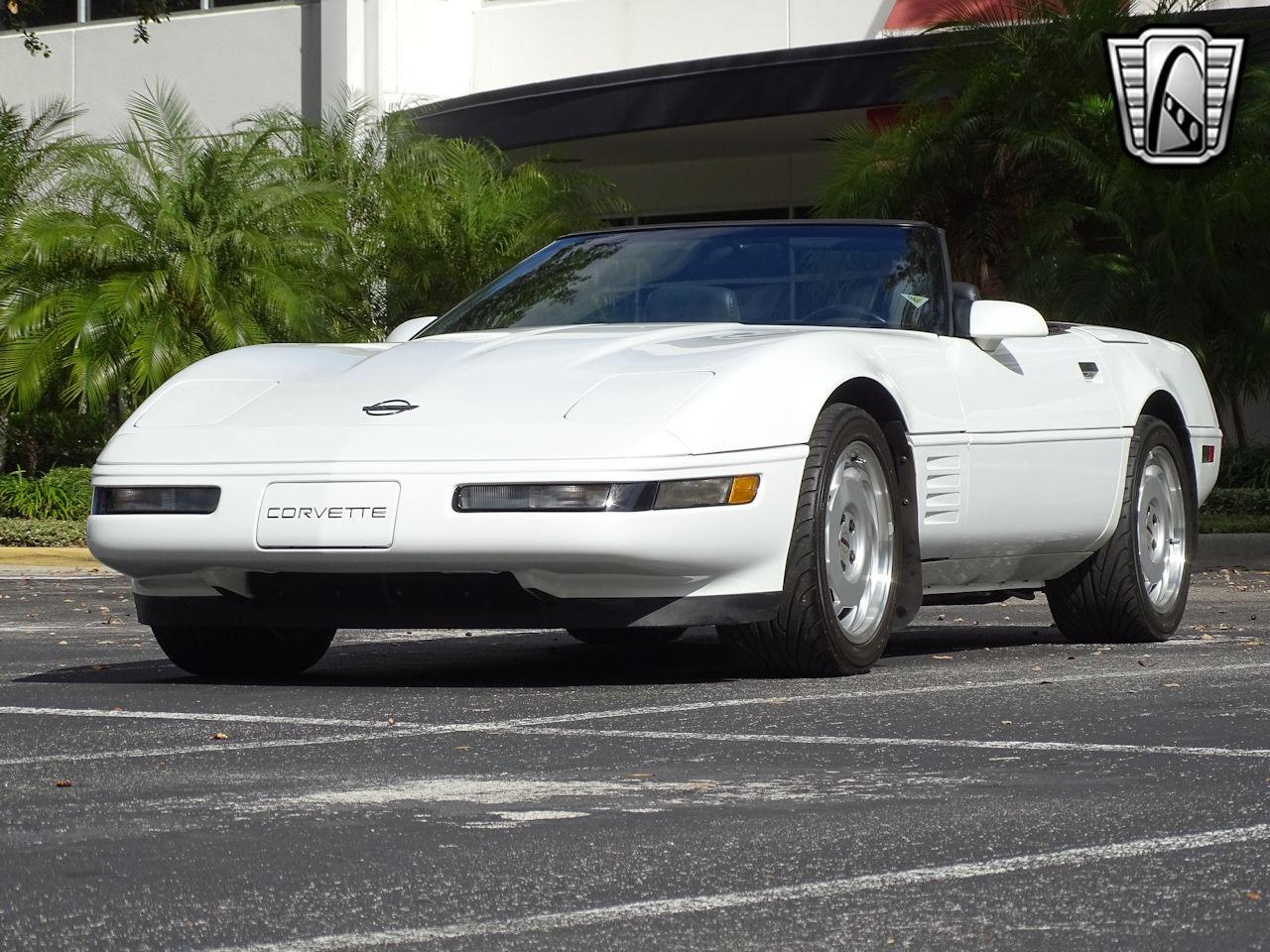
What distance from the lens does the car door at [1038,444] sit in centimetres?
723

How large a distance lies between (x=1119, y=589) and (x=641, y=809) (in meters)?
4.16

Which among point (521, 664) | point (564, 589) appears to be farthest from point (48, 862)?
point (521, 664)

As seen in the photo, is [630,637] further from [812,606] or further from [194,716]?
[194,716]

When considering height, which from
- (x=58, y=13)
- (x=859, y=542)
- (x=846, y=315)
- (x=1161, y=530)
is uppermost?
(x=58, y=13)

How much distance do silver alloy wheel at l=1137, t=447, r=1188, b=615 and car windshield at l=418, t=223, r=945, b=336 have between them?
4.15 ft

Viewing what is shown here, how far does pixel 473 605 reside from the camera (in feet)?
20.2

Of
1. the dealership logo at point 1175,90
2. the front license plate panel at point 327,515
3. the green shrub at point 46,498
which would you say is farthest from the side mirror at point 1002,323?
the green shrub at point 46,498

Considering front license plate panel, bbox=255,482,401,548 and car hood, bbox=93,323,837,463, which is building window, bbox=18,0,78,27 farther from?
front license plate panel, bbox=255,482,401,548

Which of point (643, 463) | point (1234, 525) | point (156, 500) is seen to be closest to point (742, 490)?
point (643, 463)

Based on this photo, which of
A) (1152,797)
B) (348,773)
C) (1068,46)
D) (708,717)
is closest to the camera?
(1152,797)

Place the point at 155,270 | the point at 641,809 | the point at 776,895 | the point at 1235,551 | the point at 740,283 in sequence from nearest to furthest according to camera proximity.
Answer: the point at 776,895 → the point at 641,809 → the point at 740,283 → the point at 1235,551 → the point at 155,270

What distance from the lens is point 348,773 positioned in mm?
4633

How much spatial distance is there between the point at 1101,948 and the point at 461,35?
23855 millimetres

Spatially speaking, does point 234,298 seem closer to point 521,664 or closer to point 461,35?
point 461,35
